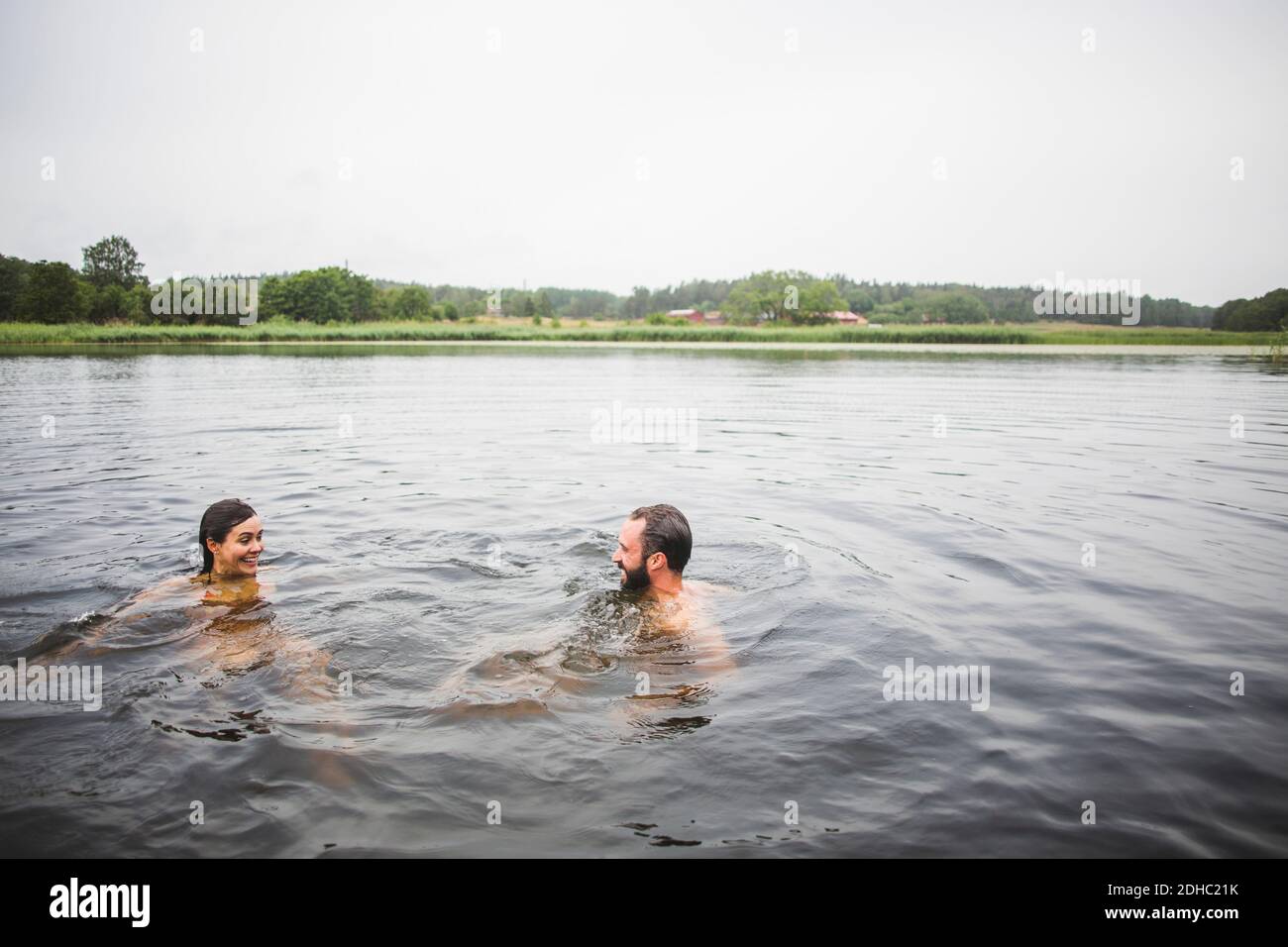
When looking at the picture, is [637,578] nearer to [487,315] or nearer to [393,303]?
[393,303]

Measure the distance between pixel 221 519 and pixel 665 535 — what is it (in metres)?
3.94

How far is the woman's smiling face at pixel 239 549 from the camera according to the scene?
22.6ft

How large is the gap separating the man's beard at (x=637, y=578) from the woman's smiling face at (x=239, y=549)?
3221 millimetres

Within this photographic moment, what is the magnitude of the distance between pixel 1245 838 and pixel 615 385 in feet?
95.5

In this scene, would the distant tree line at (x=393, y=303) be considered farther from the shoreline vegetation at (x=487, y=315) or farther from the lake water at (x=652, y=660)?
the lake water at (x=652, y=660)

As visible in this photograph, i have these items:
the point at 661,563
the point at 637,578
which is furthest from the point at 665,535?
the point at 637,578

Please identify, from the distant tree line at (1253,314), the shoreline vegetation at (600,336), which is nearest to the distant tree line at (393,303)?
the distant tree line at (1253,314)

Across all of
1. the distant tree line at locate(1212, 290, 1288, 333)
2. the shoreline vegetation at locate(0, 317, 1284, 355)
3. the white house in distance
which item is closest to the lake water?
the shoreline vegetation at locate(0, 317, 1284, 355)

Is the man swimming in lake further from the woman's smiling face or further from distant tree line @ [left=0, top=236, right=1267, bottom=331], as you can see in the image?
distant tree line @ [left=0, top=236, right=1267, bottom=331]

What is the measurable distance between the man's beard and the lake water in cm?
20
